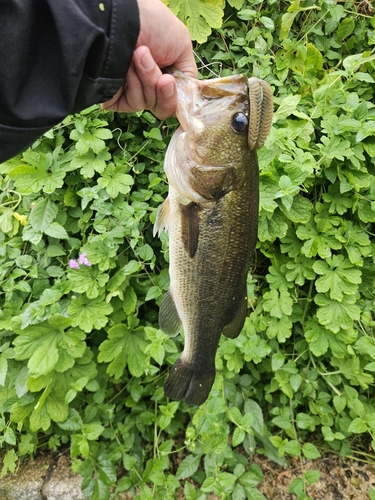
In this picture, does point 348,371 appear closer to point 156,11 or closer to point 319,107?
point 319,107

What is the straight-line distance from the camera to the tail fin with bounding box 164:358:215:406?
60.9 inches

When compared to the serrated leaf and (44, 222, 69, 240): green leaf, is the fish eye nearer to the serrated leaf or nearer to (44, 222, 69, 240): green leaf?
the serrated leaf

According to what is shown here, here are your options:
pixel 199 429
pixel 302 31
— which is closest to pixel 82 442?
pixel 199 429

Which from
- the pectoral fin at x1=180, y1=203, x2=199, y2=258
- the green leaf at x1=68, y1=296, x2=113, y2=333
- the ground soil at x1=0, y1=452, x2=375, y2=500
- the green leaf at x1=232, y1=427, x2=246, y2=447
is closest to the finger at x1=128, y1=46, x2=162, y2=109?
the pectoral fin at x1=180, y1=203, x2=199, y2=258

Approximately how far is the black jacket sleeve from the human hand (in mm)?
116

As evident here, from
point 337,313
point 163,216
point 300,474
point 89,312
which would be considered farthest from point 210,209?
point 300,474

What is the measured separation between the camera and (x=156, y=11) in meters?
1.16

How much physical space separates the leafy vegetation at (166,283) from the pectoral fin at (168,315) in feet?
0.83

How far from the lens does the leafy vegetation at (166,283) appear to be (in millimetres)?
1814

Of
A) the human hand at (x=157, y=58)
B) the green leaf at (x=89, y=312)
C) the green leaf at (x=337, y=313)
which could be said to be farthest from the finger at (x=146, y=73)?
the green leaf at (x=337, y=313)

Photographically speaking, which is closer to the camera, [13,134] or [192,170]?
[13,134]

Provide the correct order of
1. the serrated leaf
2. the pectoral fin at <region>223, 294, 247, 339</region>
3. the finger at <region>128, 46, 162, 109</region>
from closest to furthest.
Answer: the finger at <region>128, 46, 162, 109</region>, the pectoral fin at <region>223, 294, 247, 339</region>, the serrated leaf

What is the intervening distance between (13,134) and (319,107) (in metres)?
1.67

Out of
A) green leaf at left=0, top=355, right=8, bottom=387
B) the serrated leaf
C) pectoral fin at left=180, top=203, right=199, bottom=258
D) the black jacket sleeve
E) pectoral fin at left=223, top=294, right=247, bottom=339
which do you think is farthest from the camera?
the serrated leaf
